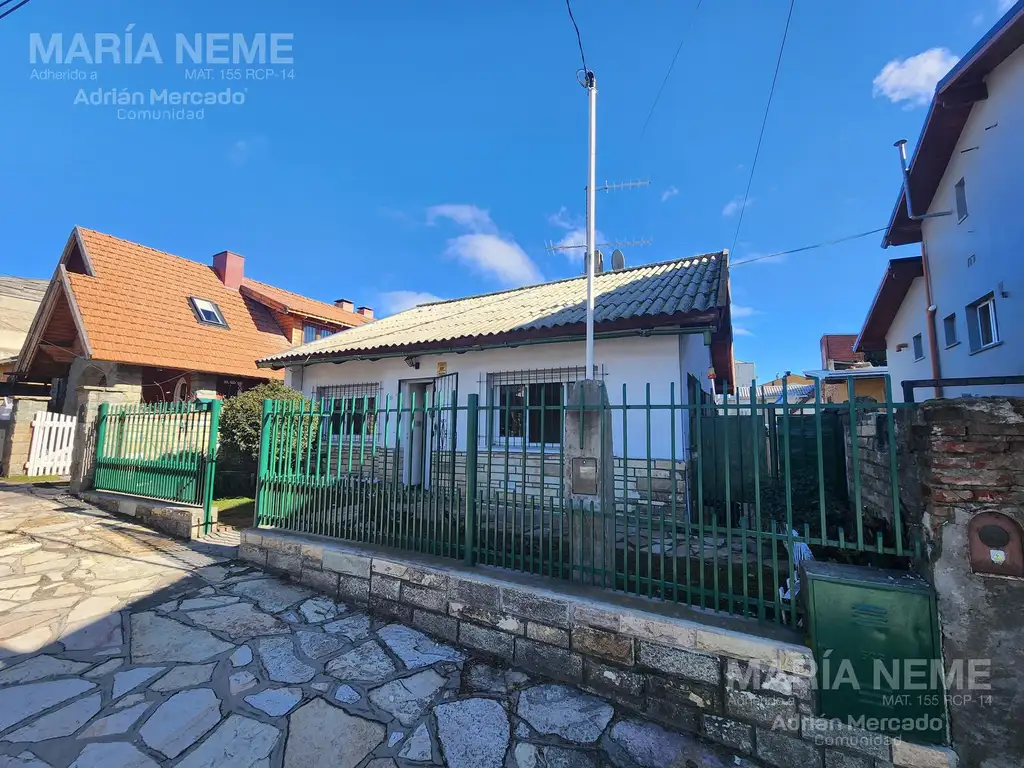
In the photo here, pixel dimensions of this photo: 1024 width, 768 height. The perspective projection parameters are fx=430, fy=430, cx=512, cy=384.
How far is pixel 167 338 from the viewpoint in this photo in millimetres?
11055

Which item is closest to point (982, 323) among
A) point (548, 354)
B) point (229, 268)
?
point (548, 354)

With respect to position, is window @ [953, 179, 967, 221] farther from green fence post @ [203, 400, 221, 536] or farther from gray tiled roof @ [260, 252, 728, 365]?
green fence post @ [203, 400, 221, 536]

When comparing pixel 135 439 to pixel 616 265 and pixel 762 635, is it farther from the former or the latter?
pixel 616 265

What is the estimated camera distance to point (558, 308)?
797 centimetres

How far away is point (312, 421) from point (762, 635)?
435 cm

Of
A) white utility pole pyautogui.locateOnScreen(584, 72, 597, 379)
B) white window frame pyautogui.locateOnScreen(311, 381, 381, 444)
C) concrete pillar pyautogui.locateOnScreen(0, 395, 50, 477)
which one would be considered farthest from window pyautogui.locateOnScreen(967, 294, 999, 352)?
concrete pillar pyautogui.locateOnScreen(0, 395, 50, 477)

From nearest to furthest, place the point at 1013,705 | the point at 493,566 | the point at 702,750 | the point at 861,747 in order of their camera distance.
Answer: the point at 1013,705 < the point at 861,747 < the point at 702,750 < the point at 493,566

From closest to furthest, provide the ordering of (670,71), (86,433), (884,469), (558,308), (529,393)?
(884,469)
(670,71)
(529,393)
(86,433)
(558,308)

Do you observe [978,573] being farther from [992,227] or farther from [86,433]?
[86,433]

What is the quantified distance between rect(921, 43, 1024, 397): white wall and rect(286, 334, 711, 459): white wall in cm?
402

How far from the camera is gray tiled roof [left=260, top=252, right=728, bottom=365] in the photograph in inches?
251

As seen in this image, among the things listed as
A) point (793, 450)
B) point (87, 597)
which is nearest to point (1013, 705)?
point (793, 450)

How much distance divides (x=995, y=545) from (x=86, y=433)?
11.6m

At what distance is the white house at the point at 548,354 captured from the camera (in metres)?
6.11
